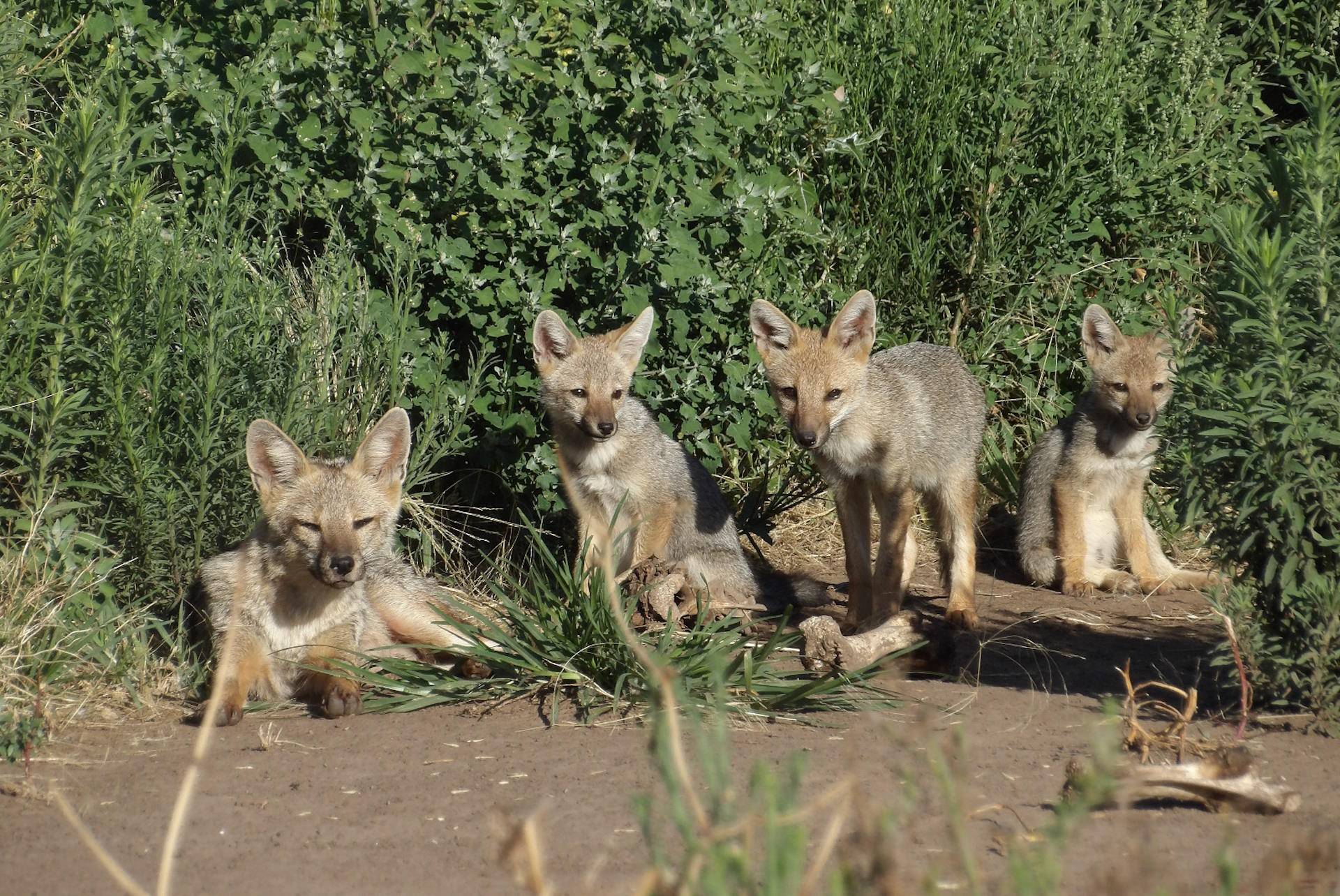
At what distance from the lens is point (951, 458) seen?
6859 millimetres

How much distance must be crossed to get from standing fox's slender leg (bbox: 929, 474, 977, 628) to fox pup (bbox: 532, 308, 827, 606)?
663 mm

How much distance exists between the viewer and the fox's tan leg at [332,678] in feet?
16.3

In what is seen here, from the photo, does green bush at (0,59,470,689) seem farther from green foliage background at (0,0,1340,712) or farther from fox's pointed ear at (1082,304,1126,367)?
fox's pointed ear at (1082,304,1126,367)

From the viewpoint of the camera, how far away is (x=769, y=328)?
6.71 m

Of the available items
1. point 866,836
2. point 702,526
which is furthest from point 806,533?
point 866,836

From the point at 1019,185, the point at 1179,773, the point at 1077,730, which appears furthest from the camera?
the point at 1019,185

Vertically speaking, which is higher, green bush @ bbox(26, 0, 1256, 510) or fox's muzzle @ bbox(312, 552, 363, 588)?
green bush @ bbox(26, 0, 1256, 510)

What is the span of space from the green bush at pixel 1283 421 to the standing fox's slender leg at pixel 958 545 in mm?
2085

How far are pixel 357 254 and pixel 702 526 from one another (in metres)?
2.21

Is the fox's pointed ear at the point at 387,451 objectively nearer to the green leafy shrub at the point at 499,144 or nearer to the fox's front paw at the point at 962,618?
the green leafy shrub at the point at 499,144

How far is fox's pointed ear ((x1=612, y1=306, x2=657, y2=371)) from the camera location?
6.48m

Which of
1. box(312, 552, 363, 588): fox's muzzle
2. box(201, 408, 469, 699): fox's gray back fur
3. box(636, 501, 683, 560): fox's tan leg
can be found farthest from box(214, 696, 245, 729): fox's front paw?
box(636, 501, 683, 560): fox's tan leg

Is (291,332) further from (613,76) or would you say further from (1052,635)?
(1052,635)

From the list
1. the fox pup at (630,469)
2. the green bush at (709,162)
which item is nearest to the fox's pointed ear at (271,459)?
the green bush at (709,162)
